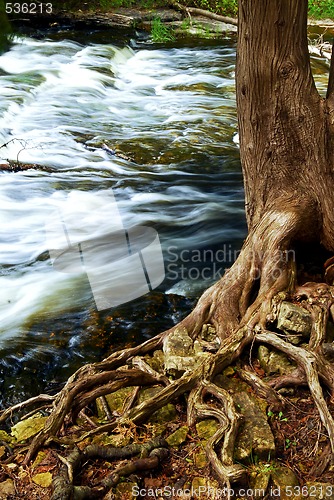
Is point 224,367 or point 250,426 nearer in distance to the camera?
point 250,426

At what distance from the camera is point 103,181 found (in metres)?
7.98

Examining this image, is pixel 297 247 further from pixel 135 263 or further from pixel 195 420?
pixel 135 263

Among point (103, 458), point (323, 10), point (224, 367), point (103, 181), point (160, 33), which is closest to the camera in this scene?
point (103, 458)

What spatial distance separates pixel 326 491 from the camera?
2.64m

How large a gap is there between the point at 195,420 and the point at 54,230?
433cm

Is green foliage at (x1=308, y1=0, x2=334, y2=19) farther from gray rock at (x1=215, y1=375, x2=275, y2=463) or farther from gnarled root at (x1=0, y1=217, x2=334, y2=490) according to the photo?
gray rock at (x1=215, y1=375, x2=275, y2=463)

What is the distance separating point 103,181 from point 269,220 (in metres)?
4.21

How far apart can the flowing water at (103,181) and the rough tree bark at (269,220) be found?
1.08 metres

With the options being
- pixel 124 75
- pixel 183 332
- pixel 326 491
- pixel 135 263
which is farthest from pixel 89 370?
pixel 124 75

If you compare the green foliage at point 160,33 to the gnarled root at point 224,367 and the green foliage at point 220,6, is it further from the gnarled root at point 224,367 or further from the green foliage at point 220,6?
the gnarled root at point 224,367

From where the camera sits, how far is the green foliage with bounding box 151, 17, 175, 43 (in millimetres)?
15578

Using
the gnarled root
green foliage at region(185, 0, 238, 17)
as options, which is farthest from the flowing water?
green foliage at region(185, 0, 238, 17)

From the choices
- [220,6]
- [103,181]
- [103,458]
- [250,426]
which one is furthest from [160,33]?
[103,458]

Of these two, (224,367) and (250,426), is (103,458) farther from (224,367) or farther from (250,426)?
(224,367)
